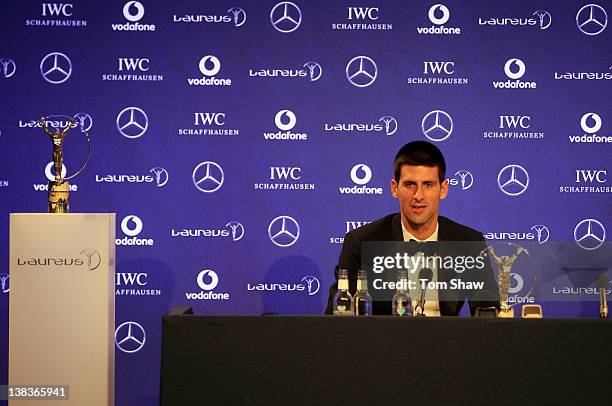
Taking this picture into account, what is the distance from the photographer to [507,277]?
220cm

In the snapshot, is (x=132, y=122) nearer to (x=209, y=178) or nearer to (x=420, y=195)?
(x=209, y=178)

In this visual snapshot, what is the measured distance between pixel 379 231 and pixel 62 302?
1250mm

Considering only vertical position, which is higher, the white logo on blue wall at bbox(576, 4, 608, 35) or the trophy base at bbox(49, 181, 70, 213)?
the white logo on blue wall at bbox(576, 4, 608, 35)

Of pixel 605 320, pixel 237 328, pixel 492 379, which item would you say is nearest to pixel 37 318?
pixel 237 328

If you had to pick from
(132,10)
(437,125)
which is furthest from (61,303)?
(437,125)

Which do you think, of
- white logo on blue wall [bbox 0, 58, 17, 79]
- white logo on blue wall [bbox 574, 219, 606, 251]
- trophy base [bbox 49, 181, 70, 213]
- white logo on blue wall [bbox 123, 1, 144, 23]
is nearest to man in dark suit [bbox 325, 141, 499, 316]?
trophy base [bbox 49, 181, 70, 213]

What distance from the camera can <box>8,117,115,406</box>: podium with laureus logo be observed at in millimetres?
2779

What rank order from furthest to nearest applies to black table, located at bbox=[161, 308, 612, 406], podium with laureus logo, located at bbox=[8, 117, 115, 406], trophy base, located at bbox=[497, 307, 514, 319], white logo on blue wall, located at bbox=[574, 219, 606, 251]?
white logo on blue wall, located at bbox=[574, 219, 606, 251] < podium with laureus logo, located at bbox=[8, 117, 115, 406] < trophy base, located at bbox=[497, 307, 514, 319] < black table, located at bbox=[161, 308, 612, 406]

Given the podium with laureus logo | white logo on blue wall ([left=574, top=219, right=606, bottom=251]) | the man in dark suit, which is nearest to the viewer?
the podium with laureus logo

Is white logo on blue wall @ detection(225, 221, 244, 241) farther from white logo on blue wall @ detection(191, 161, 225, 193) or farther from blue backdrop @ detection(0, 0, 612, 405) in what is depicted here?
white logo on blue wall @ detection(191, 161, 225, 193)

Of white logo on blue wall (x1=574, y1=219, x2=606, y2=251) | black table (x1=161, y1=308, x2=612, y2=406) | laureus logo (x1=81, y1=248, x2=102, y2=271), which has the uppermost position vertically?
white logo on blue wall (x1=574, y1=219, x2=606, y2=251)

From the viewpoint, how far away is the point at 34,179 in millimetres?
4684

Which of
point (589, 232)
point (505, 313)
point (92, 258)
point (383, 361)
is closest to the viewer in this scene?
point (383, 361)

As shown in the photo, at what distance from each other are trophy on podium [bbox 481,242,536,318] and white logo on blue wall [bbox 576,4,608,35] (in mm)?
2914
